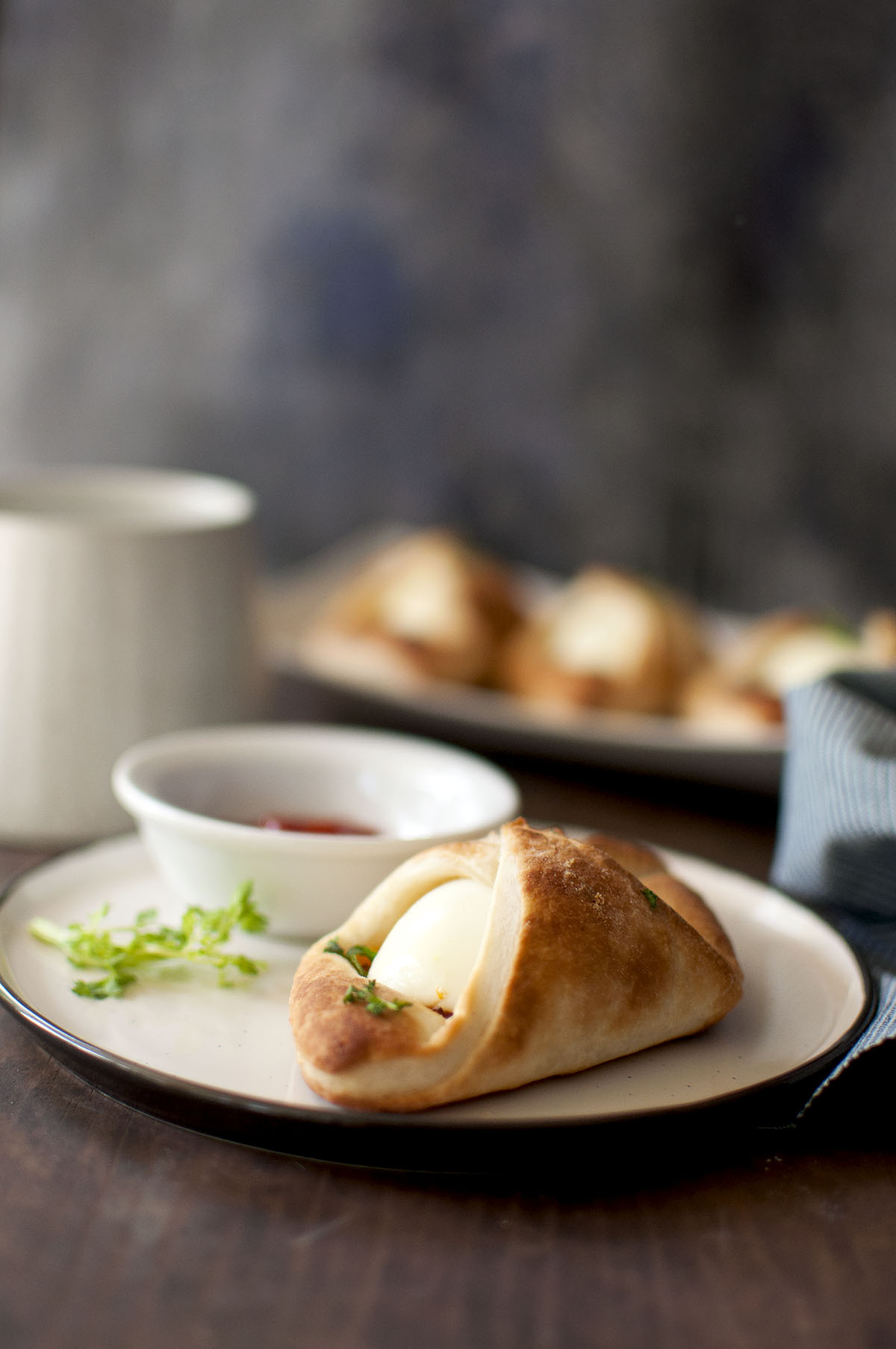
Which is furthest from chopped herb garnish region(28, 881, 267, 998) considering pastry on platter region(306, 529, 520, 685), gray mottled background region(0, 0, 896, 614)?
gray mottled background region(0, 0, 896, 614)

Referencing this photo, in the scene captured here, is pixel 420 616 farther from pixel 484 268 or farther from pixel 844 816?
pixel 484 268

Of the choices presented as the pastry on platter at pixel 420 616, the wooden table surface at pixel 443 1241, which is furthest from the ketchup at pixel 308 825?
the pastry on platter at pixel 420 616

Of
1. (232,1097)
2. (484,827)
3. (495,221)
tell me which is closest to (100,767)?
(484,827)

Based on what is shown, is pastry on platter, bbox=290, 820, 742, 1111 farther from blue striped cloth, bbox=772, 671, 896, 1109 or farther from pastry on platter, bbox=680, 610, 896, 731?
pastry on platter, bbox=680, 610, 896, 731

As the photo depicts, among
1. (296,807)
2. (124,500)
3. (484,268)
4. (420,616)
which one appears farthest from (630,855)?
(484,268)

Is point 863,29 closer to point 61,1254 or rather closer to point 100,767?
point 100,767

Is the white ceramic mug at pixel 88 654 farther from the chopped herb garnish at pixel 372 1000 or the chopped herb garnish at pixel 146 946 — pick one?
the chopped herb garnish at pixel 372 1000
